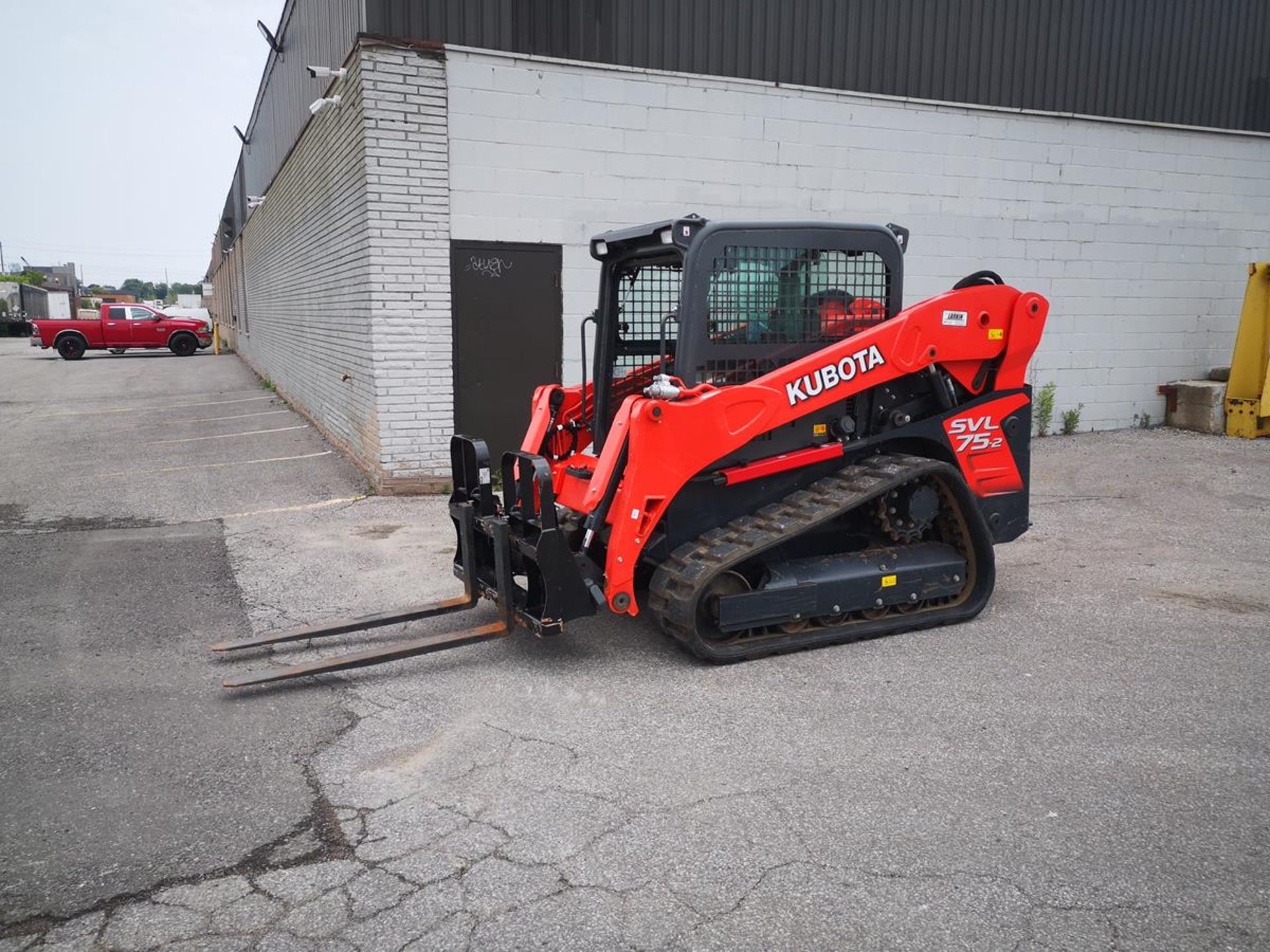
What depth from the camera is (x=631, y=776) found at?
3.80 meters

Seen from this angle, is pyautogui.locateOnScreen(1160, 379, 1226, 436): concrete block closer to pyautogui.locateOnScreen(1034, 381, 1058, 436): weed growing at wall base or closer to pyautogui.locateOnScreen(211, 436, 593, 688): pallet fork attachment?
pyautogui.locateOnScreen(1034, 381, 1058, 436): weed growing at wall base

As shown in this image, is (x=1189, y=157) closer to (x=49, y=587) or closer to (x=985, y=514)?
(x=985, y=514)

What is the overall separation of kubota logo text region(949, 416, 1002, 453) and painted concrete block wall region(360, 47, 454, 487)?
513cm

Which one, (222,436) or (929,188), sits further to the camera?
(222,436)

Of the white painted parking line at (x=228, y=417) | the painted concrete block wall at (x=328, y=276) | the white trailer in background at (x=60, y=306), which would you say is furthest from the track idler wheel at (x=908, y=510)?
the white trailer in background at (x=60, y=306)

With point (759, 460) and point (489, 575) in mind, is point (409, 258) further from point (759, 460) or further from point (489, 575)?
point (759, 460)

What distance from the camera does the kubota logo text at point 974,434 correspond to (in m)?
5.82

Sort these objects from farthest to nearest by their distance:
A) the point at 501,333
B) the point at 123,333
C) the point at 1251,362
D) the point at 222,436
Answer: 1. the point at 123,333
2. the point at 222,436
3. the point at 1251,362
4. the point at 501,333

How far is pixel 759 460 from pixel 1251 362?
10.6m

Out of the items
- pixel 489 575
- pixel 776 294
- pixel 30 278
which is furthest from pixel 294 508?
pixel 30 278

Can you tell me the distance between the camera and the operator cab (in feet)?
16.7

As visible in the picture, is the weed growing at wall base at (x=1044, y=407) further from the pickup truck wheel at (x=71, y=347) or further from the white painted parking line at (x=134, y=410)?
the pickup truck wheel at (x=71, y=347)

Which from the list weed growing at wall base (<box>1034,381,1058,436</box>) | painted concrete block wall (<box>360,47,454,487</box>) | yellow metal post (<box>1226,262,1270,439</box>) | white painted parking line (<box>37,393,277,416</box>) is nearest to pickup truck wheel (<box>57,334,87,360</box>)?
white painted parking line (<box>37,393,277,416</box>)

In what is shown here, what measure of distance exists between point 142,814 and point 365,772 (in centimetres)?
81
